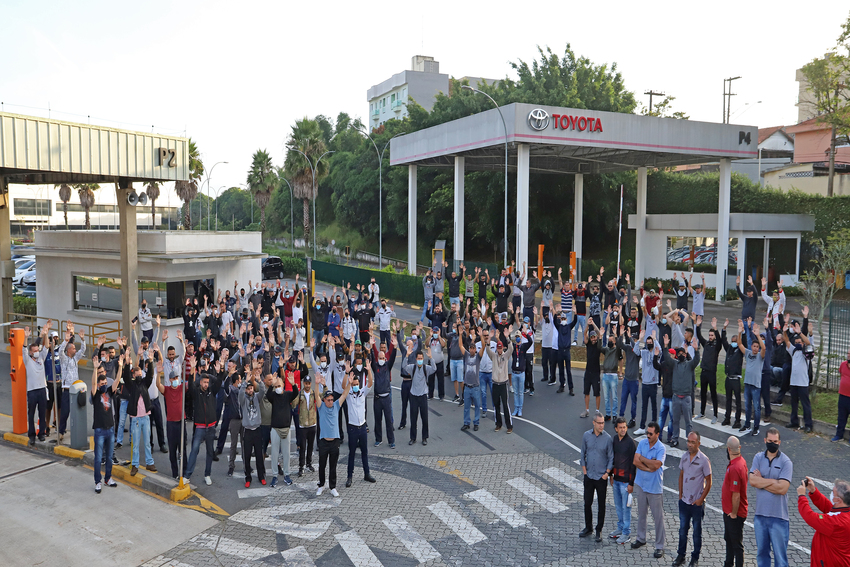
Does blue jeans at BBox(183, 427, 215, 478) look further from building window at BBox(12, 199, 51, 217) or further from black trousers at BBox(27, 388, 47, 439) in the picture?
building window at BBox(12, 199, 51, 217)

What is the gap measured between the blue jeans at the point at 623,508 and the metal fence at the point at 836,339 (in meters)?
9.23

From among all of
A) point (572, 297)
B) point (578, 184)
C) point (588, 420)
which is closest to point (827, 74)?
point (578, 184)

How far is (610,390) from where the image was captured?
12680 millimetres

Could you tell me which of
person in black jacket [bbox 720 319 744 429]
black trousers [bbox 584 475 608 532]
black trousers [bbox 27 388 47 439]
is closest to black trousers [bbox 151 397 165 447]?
black trousers [bbox 27 388 47 439]

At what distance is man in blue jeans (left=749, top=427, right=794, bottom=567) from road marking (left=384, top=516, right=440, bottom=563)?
380 centimetres

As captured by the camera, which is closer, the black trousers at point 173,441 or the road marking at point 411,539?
the road marking at point 411,539

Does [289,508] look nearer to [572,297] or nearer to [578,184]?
[572,297]

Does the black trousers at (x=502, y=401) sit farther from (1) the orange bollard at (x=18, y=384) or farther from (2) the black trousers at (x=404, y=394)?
(1) the orange bollard at (x=18, y=384)

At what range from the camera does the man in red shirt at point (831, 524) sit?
5895mm

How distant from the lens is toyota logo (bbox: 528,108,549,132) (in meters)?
25.4

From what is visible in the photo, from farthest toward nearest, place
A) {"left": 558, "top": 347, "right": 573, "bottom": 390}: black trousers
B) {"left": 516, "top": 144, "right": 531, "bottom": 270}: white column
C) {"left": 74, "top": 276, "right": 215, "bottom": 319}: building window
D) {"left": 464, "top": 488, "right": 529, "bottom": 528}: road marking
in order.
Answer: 1. {"left": 516, "top": 144, "right": 531, "bottom": 270}: white column
2. {"left": 74, "top": 276, "right": 215, "bottom": 319}: building window
3. {"left": 558, "top": 347, "right": 573, "bottom": 390}: black trousers
4. {"left": 464, "top": 488, "right": 529, "bottom": 528}: road marking

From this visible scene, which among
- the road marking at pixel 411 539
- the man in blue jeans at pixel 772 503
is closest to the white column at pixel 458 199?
the road marking at pixel 411 539

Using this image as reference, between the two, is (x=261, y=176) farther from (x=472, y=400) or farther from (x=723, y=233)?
(x=472, y=400)

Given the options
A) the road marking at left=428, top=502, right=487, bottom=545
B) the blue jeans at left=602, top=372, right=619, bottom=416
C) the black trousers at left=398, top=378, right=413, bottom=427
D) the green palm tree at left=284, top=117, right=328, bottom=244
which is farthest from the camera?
the green palm tree at left=284, top=117, right=328, bottom=244
